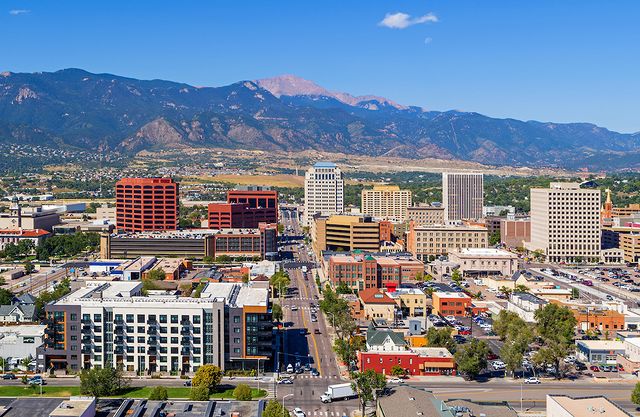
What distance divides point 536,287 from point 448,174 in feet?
209

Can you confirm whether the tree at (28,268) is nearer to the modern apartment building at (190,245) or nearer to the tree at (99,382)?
the modern apartment building at (190,245)

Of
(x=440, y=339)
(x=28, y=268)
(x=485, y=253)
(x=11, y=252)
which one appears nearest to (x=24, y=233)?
(x=11, y=252)

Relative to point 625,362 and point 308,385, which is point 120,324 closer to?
point 308,385

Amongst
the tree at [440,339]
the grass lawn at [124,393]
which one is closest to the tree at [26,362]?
→ the grass lawn at [124,393]

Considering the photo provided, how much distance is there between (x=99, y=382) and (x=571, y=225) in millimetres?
80161

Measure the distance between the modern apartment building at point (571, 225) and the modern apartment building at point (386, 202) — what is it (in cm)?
4088

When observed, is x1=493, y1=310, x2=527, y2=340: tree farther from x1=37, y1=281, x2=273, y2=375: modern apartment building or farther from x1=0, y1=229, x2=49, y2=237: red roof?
x1=0, y1=229, x2=49, y2=237: red roof

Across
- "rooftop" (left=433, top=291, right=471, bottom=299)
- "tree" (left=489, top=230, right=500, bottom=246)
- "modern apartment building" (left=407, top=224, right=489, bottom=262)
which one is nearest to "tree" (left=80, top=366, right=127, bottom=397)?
"rooftop" (left=433, top=291, right=471, bottom=299)

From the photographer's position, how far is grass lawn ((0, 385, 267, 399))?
45406 millimetres

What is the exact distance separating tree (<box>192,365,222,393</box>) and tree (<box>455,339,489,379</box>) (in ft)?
48.0

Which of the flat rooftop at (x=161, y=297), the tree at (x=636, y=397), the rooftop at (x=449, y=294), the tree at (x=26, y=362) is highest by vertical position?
the flat rooftop at (x=161, y=297)

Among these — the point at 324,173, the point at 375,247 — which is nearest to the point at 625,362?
the point at 375,247

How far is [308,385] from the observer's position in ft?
158

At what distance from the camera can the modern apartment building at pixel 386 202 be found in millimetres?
148875
